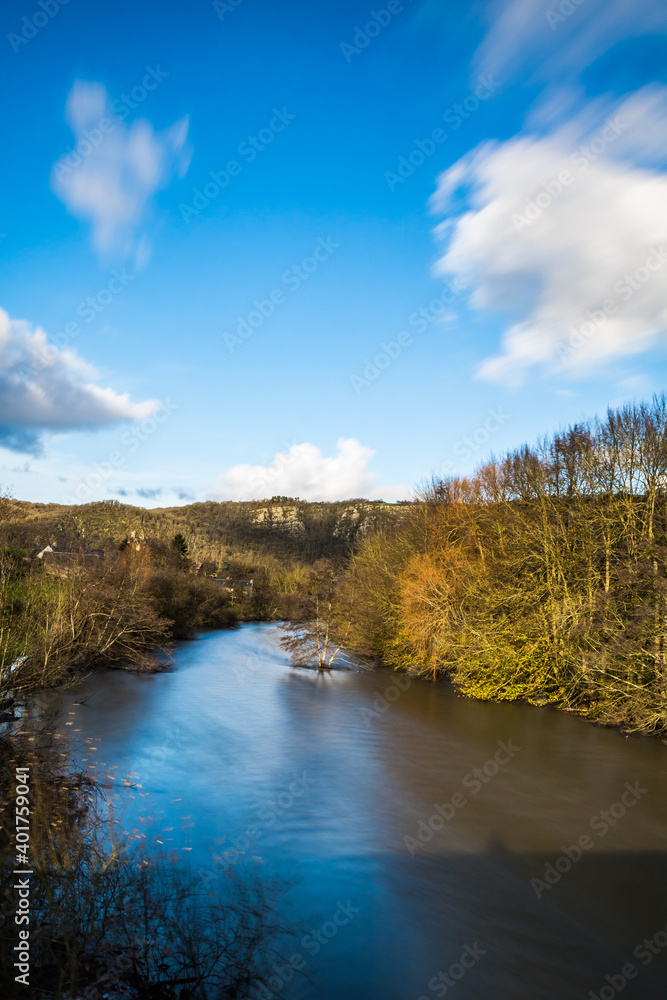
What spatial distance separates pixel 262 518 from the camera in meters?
142

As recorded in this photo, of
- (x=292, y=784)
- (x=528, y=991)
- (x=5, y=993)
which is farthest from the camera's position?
(x=292, y=784)

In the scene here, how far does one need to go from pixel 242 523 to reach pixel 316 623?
98.5 meters

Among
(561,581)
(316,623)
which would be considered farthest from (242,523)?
(561,581)

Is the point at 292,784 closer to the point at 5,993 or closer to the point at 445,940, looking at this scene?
the point at 445,940

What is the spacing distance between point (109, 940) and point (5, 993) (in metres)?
1.65

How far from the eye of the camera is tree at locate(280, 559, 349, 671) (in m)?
34.3

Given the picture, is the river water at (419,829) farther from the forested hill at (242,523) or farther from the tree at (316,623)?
the forested hill at (242,523)

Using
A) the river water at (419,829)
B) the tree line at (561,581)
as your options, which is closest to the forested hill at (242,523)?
the tree line at (561,581)

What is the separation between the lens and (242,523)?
433 ft

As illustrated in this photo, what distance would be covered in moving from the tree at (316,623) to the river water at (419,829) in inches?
344

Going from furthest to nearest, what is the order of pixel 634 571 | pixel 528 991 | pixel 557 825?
pixel 634 571 < pixel 557 825 < pixel 528 991

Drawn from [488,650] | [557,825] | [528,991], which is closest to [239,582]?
[488,650]

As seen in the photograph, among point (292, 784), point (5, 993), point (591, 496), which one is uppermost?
point (591, 496)

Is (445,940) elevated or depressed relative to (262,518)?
depressed
